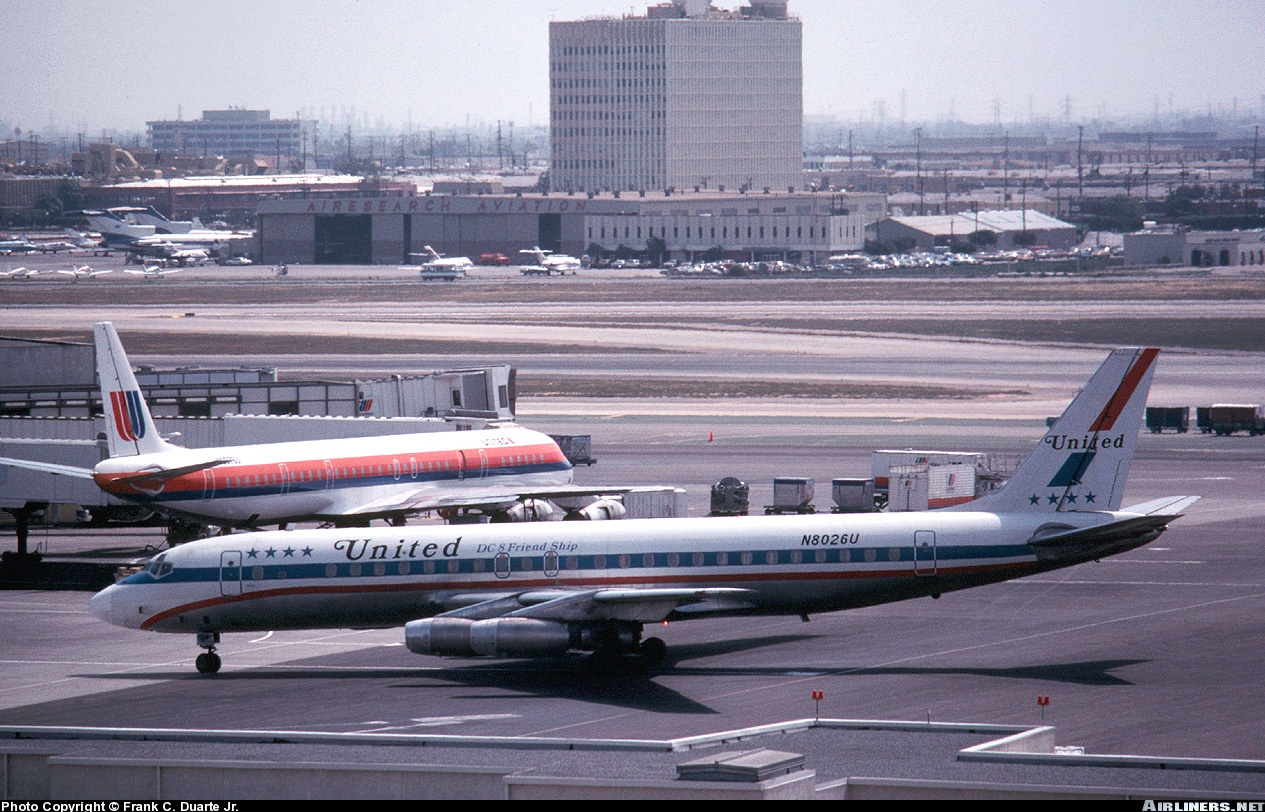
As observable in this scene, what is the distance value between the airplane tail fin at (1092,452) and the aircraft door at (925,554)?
214cm

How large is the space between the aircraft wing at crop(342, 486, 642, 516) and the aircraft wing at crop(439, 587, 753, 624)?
756 inches

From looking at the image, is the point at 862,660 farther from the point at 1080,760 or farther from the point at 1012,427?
the point at 1012,427

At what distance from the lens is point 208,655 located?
42.8 m

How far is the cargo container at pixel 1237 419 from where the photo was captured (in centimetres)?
9031

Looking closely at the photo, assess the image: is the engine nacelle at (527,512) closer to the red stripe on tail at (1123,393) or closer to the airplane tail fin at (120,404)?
the airplane tail fin at (120,404)

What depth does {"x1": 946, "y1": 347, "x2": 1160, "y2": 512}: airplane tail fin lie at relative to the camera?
41.3 meters

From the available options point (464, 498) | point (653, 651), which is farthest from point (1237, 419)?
point (653, 651)

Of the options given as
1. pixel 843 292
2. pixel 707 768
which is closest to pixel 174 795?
pixel 707 768

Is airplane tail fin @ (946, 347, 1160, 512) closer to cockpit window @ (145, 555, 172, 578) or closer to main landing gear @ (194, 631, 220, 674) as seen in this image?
main landing gear @ (194, 631, 220, 674)

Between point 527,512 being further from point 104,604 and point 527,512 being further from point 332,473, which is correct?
point 104,604

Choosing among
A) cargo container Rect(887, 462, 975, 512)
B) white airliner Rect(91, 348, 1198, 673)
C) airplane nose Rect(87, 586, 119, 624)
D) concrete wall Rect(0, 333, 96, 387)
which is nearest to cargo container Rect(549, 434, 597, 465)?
cargo container Rect(887, 462, 975, 512)

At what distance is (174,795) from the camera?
26391 millimetres

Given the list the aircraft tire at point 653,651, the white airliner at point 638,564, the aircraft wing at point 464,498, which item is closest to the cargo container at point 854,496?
the aircraft wing at point 464,498

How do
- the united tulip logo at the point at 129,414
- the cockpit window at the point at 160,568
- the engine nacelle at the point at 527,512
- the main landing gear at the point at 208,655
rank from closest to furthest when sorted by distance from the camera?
1. the main landing gear at the point at 208,655
2. the cockpit window at the point at 160,568
3. the united tulip logo at the point at 129,414
4. the engine nacelle at the point at 527,512
